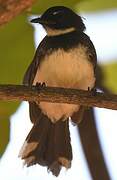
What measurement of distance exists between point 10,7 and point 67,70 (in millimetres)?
1836

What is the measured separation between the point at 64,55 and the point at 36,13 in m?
1.45

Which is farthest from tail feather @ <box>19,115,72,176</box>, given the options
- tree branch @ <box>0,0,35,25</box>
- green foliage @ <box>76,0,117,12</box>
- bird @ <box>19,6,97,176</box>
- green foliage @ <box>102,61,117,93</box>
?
tree branch @ <box>0,0,35,25</box>

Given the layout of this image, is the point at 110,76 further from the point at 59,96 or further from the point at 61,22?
the point at 61,22

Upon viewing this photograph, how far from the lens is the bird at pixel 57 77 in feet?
10.2

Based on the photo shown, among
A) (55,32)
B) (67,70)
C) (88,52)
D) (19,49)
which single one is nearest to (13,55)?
(19,49)

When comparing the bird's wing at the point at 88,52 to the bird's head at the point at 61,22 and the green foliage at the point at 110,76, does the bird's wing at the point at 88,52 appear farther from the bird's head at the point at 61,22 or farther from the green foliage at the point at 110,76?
the green foliage at the point at 110,76

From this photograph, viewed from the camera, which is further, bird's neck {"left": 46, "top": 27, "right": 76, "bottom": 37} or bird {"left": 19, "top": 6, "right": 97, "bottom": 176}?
bird's neck {"left": 46, "top": 27, "right": 76, "bottom": 37}

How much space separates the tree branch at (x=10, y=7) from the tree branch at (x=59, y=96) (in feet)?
1.44

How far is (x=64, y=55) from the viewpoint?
3123 mm

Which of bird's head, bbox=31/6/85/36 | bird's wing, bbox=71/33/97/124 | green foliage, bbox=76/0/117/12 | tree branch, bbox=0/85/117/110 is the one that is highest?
bird's head, bbox=31/6/85/36

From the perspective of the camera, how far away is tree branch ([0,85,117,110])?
180cm

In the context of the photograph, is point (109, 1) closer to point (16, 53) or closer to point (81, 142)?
point (16, 53)

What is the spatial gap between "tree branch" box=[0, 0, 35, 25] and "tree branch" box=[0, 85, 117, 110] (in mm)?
438

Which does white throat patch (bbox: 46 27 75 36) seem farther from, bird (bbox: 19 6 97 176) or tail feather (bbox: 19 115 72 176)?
tail feather (bbox: 19 115 72 176)
